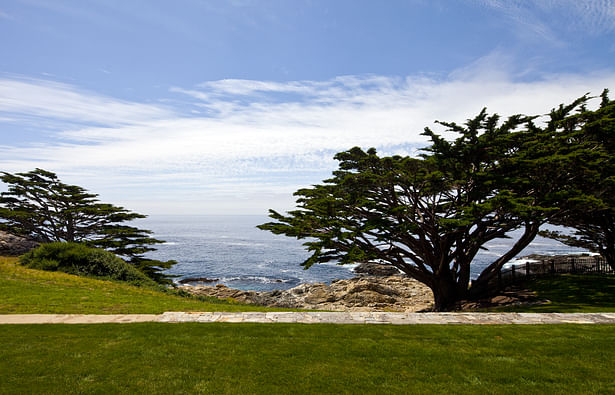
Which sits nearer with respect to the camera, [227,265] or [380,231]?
[380,231]

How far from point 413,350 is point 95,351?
6.62 m

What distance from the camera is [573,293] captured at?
47.9ft

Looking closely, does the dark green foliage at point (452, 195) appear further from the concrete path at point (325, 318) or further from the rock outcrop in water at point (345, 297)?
the rock outcrop in water at point (345, 297)

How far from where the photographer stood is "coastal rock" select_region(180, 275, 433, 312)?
2573 centimetres

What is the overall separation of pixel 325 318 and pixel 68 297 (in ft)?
31.2

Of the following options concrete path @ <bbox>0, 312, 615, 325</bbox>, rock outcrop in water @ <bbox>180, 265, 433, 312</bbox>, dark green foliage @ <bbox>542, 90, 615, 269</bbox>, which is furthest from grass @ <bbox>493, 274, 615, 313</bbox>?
rock outcrop in water @ <bbox>180, 265, 433, 312</bbox>

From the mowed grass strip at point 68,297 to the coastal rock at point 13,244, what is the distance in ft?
56.9

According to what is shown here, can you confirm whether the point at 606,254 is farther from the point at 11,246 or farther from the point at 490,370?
the point at 11,246

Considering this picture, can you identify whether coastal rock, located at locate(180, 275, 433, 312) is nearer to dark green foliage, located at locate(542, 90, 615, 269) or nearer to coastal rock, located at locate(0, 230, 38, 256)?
dark green foliage, located at locate(542, 90, 615, 269)

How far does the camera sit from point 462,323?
29.6 ft

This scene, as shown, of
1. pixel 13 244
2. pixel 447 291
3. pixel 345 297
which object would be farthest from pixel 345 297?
pixel 13 244

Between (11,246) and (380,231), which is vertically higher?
(380,231)

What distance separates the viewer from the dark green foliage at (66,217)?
85.9ft

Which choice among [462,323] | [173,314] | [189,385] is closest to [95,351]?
[189,385]
